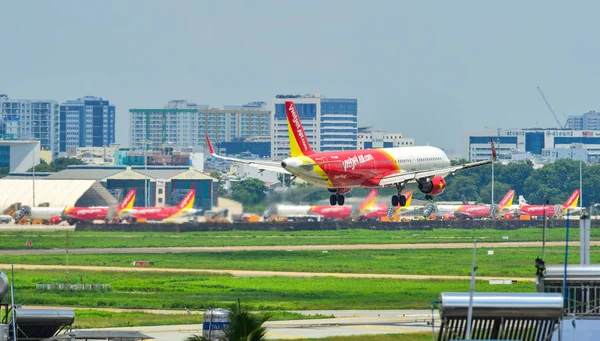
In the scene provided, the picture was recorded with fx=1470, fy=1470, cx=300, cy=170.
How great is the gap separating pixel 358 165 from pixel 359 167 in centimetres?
33

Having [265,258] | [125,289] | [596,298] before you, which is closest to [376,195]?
[265,258]

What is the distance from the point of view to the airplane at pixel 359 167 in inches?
5138

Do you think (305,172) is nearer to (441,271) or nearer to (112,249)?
(441,271)

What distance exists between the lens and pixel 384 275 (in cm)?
13025

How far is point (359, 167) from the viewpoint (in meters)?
137

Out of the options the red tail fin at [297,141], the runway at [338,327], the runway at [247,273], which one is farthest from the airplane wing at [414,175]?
the runway at [338,327]

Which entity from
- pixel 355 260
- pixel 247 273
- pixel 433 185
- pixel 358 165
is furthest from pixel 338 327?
pixel 355 260

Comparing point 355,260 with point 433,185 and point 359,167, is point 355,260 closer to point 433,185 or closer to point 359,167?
point 433,185

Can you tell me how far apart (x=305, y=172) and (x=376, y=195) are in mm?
53094

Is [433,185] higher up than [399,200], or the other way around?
[433,185]

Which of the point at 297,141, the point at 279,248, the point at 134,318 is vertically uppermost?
the point at 297,141

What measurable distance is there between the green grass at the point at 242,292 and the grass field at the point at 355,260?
11644 mm

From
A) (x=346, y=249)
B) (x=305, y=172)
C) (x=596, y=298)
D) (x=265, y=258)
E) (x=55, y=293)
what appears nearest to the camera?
(x=596, y=298)

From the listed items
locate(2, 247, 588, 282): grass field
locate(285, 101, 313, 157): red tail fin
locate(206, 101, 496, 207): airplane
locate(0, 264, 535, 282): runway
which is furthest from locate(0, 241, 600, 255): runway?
locate(285, 101, 313, 157): red tail fin
